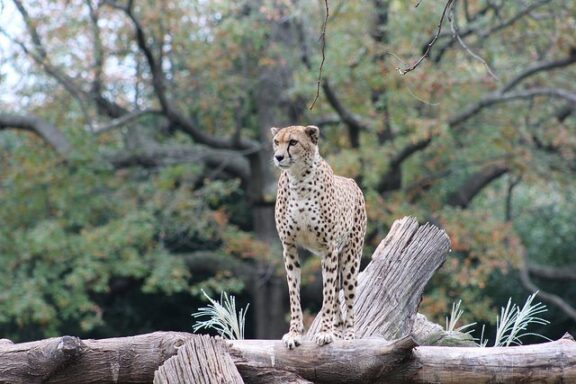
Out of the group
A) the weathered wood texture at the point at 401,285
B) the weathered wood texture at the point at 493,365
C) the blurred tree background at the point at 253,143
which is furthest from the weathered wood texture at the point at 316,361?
the blurred tree background at the point at 253,143

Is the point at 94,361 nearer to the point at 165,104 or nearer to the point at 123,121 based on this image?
the point at 165,104

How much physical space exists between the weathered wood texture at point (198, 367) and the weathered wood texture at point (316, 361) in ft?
1.21

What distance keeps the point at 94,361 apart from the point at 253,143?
29.8ft

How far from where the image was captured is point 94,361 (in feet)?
20.0

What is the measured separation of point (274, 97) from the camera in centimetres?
1545

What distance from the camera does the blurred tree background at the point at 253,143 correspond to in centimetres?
1352

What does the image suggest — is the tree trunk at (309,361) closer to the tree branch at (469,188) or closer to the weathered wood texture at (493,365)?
the weathered wood texture at (493,365)

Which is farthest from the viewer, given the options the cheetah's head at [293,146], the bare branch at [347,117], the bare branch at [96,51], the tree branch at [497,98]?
the bare branch at [96,51]

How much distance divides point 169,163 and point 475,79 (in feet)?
14.8

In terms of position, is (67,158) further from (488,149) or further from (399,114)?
(488,149)

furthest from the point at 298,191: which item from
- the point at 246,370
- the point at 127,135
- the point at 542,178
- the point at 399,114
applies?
the point at 127,135

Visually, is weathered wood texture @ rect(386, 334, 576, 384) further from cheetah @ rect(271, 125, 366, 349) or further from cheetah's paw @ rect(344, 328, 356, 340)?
cheetah's paw @ rect(344, 328, 356, 340)

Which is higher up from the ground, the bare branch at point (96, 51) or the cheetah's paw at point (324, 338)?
the bare branch at point (96, 51)

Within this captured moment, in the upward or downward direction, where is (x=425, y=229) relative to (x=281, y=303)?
upward
